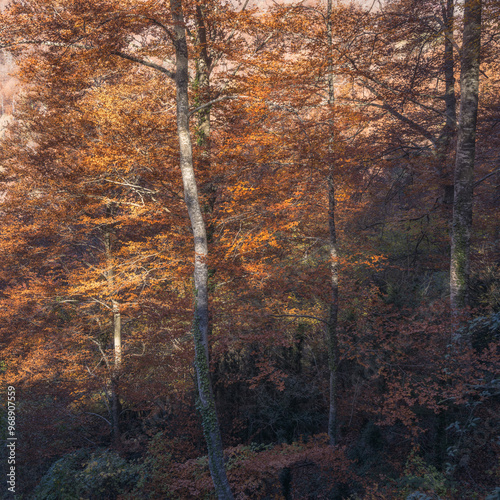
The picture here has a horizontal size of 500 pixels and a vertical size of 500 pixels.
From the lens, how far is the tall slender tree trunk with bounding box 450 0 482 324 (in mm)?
6832

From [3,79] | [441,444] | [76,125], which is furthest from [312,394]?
[3,79]

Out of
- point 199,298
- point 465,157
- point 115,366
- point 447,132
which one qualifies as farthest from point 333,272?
point 115,366

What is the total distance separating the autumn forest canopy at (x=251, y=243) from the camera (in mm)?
6770

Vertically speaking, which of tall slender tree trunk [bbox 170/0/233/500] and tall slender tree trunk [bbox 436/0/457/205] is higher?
tall slender tree trunk [bbox 436/0/457/205]

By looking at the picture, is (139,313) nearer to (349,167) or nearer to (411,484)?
(349,167)

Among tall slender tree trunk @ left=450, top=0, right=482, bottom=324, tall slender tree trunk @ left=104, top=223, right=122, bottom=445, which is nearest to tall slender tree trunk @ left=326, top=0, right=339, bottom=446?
tall slender tree trunk @ left=450, top=0, right=482, bottom=324

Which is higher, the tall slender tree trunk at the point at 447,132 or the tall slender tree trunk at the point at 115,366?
the tall slender tree trunk at the point at 447,132

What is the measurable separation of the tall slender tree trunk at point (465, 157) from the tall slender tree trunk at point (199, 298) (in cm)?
512

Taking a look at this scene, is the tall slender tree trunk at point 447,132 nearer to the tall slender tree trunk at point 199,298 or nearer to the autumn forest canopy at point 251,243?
the autumn forest canopy at point 251,243

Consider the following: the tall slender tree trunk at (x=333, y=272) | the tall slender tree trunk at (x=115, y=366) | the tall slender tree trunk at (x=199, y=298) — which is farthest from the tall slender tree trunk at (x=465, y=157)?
the tall slender tree trunk at (x=115, y=366)

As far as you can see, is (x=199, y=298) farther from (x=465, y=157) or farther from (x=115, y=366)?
Answer: (x=115, y=366)

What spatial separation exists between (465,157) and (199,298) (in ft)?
19.9

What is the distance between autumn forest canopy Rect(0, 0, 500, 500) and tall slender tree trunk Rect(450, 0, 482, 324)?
0.12 ft

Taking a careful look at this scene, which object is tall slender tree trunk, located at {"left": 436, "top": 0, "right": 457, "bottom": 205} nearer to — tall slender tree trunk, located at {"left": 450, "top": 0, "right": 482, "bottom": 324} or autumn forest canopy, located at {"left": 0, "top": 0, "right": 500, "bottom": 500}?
autumn forest canopy, located at {"left": 0, "top": 0, "right": 500, "bottom": 500}
